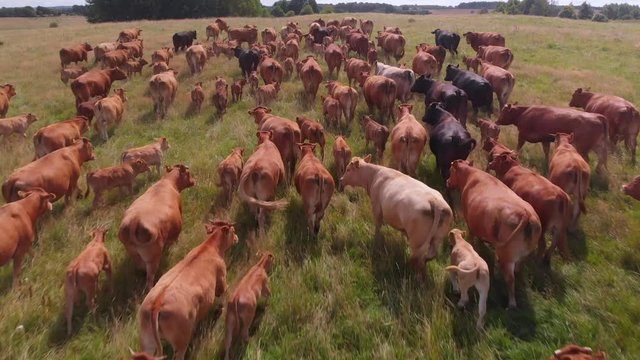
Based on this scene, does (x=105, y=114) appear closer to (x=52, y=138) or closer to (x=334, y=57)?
(x=52, y=138)

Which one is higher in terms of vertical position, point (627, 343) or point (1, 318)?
point (1, 318)

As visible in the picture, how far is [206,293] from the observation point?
502 centimetres

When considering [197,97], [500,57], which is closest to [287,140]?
[197,97]

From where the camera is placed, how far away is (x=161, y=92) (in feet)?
45.1

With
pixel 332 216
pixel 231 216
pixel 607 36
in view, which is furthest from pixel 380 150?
pixel 607 36

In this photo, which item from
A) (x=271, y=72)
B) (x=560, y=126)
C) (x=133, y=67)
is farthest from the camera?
(x=133, y=67)

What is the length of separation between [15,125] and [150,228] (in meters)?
8.30

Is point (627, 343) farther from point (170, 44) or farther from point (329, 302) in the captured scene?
point (170, 44)

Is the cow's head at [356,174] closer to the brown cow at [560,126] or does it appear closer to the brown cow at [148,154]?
the brown cow at [148,154]

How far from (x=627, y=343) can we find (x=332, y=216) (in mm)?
4399

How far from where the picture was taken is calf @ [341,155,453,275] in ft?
19.6

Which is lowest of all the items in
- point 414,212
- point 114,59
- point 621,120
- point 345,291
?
point 345,291

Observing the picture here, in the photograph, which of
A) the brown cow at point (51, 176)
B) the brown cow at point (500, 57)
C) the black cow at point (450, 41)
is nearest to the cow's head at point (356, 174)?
the brown cow at point (51, 176)

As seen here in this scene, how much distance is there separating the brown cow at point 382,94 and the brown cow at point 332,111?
120 cm
